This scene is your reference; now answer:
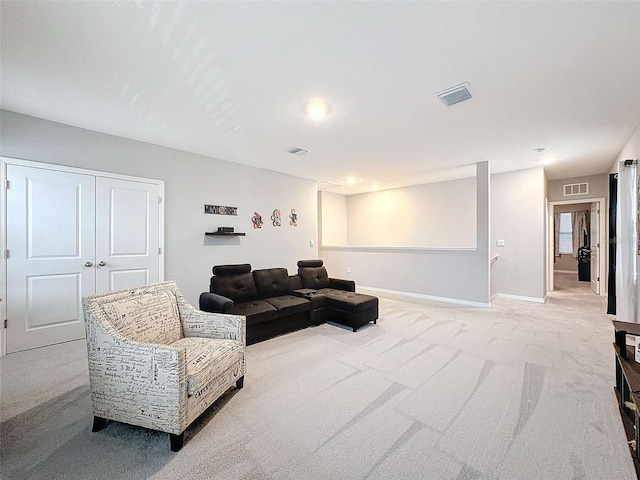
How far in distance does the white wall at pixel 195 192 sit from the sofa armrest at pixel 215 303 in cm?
116

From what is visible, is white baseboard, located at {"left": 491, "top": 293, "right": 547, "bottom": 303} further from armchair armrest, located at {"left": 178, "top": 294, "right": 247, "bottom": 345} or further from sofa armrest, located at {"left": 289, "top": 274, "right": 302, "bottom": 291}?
armchair armrest, located at {"left": 178, "top": 294, "right": 247, "bottom": 345}

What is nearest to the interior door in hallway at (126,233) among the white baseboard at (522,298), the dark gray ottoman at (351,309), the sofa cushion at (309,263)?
the sofa cushion at (309,263)

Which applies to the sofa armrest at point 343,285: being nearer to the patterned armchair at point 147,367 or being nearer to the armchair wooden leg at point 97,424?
the patterned armchair at point 147,367

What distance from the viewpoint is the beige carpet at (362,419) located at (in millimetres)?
1558

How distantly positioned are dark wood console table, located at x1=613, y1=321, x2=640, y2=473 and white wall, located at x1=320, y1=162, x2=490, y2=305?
2.93m

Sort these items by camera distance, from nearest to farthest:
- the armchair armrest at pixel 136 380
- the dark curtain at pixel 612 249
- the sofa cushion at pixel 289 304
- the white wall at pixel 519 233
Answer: the armchair armrest at pixel 136 380
the sofa cushion at pixel 289 304
the dark curtain at pixel 612 249
the white wall at pixel 519 233

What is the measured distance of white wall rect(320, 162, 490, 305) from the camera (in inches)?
201

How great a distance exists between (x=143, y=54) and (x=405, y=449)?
3.27 meters

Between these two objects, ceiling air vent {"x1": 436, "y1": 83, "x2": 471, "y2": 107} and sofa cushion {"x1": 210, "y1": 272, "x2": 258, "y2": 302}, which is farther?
sofa cushion {"x1": 210, "y1": 272, "x2": 258, "y2": 302}

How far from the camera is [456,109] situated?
2.97 meters

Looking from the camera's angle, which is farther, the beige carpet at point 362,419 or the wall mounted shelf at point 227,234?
the wall mounted shelf at point 227,234

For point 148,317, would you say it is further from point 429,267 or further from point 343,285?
point 429,267

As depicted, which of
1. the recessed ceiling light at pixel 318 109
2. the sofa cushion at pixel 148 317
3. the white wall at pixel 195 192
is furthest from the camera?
the white wall at pixel 195 192

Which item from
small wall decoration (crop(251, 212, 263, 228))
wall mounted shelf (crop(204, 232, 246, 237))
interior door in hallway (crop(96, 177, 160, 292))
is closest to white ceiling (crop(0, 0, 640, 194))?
interior door in hallway (crop(96, 177, 160, 292))
